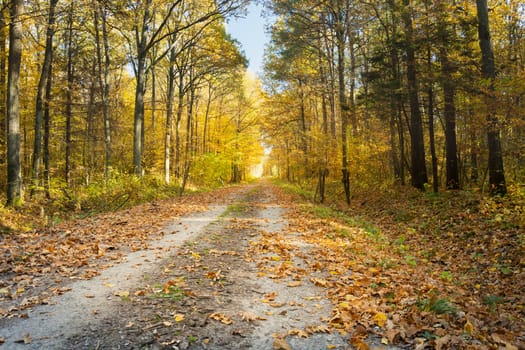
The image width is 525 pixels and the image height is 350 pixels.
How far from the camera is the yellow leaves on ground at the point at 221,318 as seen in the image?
13.2 feet

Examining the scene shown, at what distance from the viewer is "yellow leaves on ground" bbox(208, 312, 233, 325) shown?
403 centimetres

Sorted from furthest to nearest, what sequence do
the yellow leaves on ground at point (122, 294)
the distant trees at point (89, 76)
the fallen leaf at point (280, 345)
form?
the distant trees at point (89, 76)
the yellow leaves on ground at point (122, 294)
the fallen leaf at point (280, 345)

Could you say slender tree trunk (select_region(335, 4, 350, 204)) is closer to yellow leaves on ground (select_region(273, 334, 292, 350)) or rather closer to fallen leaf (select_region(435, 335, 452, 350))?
fallen leaf (select_region(435, 335, 452, 350))

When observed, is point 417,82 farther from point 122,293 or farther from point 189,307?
point 122,293

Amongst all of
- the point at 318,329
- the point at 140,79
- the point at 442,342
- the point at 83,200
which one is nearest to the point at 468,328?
the point at 442,342

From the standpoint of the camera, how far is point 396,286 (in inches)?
217

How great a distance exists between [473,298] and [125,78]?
3378 centimetres

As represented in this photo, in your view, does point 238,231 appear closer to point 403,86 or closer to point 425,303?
point 425,303

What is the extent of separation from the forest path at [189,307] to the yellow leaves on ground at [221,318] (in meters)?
0.01

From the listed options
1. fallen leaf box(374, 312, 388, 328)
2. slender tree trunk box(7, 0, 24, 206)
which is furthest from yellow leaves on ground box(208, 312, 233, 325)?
slender tree trunk box(7, 0, 24, 206)

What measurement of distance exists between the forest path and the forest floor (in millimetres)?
19

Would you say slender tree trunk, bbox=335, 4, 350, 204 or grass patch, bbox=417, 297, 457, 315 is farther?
slender tree trunk, bbox=335, 4, 350, 204

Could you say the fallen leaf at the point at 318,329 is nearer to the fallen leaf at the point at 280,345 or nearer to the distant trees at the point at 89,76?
the fallen leaf at the point at 280,345

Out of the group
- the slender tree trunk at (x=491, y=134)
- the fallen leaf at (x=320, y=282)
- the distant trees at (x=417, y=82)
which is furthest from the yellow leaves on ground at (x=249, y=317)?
the slender tree trunk at (x=491, y=134)
